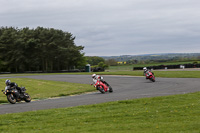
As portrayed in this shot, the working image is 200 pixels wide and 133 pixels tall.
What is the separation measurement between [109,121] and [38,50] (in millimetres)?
74450

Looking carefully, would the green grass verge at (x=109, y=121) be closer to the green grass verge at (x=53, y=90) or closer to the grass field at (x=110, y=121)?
the grass field at (x=110, y=121)

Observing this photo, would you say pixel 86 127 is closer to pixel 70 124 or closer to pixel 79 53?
pixel 70 124

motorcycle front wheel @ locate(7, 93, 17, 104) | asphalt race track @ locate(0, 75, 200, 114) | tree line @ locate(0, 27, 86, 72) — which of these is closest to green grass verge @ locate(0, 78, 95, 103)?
asphalt race track @ locate(0, 75, 200, 114)

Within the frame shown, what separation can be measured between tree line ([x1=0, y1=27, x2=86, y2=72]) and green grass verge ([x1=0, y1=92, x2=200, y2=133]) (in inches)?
2657

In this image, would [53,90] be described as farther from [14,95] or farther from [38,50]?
[38,50]

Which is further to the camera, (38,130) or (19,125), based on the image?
(19,125)

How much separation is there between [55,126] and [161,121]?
3.07 metres

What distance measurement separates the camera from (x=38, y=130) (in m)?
8.28

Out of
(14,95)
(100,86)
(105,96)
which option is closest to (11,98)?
(14,95)

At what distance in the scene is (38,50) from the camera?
81.4m

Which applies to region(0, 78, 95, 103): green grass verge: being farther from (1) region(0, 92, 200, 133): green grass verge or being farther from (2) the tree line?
(2) the tree line

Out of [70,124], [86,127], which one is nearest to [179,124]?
[86,127]

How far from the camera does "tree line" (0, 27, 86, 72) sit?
261 ft

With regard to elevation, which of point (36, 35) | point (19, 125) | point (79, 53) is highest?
point (36, 35)
